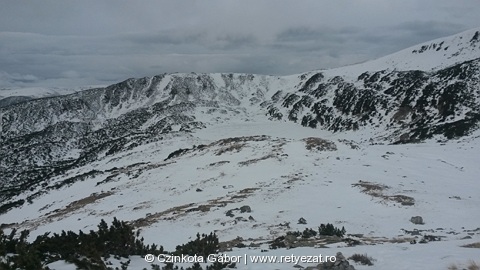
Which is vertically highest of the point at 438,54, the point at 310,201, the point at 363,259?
the point at 438,54

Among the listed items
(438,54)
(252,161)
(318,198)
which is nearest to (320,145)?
(252,161)

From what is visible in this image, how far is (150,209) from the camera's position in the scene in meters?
38.4

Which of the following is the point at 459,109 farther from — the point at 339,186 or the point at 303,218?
the point at 303,218

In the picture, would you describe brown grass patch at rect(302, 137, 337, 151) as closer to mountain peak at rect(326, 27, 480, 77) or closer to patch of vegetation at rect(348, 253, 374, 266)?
patch of vegetation at rect(348, 253, 374, 266)

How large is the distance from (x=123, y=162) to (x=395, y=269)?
10581 centimetres

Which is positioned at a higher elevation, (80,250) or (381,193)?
(80,250)

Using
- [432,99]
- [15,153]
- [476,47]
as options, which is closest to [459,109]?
[432,99]

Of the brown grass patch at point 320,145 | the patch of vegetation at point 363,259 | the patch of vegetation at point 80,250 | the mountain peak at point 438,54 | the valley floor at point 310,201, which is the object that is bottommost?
the valley floor at point 310,201

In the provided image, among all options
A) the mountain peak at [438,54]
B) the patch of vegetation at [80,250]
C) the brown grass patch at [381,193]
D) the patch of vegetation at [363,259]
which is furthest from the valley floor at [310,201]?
the mountain peak at [438,54]

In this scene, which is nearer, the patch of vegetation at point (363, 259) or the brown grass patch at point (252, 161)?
the patch of vegetation at point (363, 259)

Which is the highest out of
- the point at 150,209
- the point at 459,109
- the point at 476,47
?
the point at 476,47

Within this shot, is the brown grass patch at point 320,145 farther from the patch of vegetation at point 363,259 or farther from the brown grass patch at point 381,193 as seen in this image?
the patch of vegetation at point 363,259

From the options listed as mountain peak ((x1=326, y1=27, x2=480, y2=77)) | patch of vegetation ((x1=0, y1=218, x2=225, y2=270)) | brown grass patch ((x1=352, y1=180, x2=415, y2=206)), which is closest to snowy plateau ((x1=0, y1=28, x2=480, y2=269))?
brown grass patch ((x1=352, y1=180, x2=415, y2=206))

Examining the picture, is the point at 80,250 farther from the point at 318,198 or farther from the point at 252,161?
the point at 252,161
